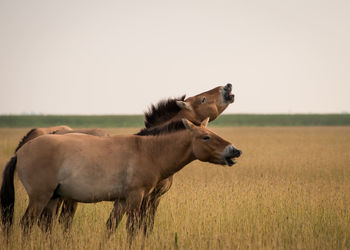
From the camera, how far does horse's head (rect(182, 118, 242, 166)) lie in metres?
7.13

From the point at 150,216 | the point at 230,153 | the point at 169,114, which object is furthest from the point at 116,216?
the point at 169,114

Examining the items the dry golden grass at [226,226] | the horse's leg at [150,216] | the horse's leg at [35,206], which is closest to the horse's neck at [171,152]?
the horse's leg at [150,216]

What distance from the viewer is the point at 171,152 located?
7527 mm

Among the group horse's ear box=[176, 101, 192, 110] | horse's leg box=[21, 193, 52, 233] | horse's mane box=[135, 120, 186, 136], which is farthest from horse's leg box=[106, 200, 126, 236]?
horse's ear box=[176, 101, 192, 110]

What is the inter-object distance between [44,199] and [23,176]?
0.49 m

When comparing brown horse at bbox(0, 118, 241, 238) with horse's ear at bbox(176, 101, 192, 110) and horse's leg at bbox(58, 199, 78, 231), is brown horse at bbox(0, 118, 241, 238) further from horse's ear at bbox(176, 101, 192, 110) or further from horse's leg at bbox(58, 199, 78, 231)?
horse's ear at bbox(176, 101, 192, 110)

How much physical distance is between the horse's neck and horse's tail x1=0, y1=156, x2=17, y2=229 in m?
2.13

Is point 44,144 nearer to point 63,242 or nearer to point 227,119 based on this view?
point 63,242

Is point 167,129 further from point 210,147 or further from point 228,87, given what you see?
point 228,87

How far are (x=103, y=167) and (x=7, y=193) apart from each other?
5.25 feet

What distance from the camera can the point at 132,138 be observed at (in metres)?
7.62

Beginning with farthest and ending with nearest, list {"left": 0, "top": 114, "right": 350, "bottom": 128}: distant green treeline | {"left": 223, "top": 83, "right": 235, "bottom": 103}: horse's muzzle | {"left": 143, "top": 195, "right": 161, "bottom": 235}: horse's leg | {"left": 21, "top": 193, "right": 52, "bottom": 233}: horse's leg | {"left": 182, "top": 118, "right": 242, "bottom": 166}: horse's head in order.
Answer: {"left": 0, "top": 114, "right": 350, "bottom": 128}: distant green treeline, {"left": 223, "top": 83, "right": 235, "bottom": 103}: horse's muzzle, {"left": 143, "top": 195, "right": 161, "bottom": 235}: horse's leg, {"left": 182, "top": 118, "right": 242, "bottom": 166}: horse's head, {"left": 21, "top": 193, "right": 52, "bottom": 233}: horse's leg

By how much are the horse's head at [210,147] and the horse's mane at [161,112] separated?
1511 mm

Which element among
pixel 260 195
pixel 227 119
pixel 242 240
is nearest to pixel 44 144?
pixel 242 240
